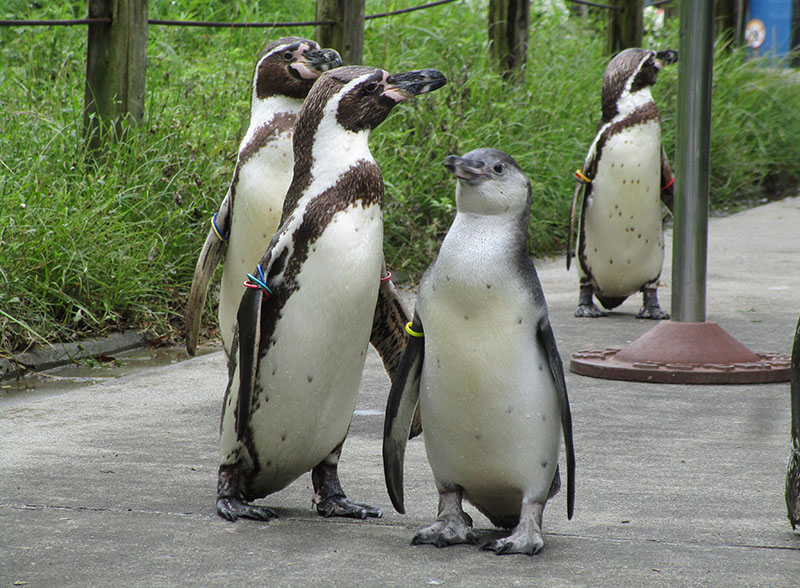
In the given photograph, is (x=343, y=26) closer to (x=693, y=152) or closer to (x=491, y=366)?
(x=693, y=152)

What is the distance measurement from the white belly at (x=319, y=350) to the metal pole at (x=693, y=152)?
2.34m

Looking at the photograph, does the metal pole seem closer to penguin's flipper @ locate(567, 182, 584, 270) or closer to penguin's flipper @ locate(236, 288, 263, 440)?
penguin's flipper @ locate(567, 182, 584, 270)

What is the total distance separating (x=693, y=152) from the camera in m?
4.92

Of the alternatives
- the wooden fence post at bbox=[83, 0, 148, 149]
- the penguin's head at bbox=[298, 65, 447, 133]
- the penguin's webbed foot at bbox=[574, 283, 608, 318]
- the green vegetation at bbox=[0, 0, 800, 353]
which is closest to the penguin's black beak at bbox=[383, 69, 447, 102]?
the penguin's head at bbox=[298, 65, 447, 133]

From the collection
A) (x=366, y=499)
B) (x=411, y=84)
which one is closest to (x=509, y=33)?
(x=411, y=84)

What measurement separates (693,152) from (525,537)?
2687 millimetres

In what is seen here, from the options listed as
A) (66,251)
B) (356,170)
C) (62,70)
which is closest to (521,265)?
(356,170)

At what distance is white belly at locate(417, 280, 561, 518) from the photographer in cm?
267

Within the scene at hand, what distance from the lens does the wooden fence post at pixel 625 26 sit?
10766 millimetres

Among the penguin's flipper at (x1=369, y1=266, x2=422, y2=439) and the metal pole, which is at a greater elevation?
the metal pole

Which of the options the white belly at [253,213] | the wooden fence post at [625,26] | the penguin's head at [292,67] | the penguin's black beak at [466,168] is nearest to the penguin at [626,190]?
the penguin's head at [292,67]

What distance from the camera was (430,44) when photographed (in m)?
10.1

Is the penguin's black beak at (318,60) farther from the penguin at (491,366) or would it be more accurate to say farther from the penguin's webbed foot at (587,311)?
the penguin's webbed foot at (587,311)

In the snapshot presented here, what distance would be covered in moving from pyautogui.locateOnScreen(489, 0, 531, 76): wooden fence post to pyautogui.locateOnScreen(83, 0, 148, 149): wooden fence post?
4122mm
